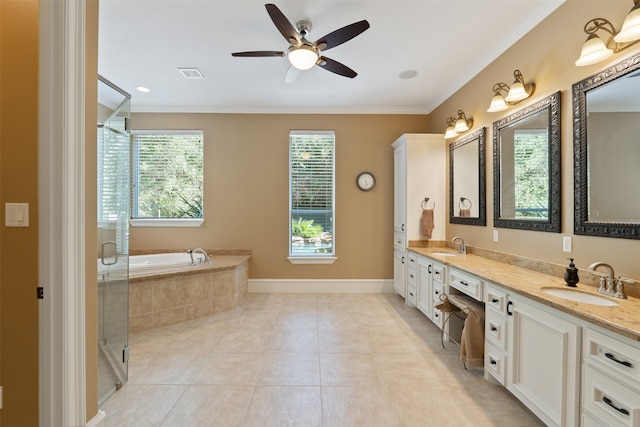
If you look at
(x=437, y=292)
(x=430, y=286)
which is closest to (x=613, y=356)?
(x=437, y=292)

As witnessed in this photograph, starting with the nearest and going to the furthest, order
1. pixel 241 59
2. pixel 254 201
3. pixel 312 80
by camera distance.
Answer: pixel 241 59 < pixel 312 80 < pixel 254 201

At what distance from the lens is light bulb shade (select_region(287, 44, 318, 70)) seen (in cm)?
226

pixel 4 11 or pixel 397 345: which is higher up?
pixel 4 11

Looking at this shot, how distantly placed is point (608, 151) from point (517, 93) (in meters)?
0.92

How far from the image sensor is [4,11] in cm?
143

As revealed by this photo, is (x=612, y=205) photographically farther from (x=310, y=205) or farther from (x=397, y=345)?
(x=310, y=205)

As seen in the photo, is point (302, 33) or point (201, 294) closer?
point (302, 33)

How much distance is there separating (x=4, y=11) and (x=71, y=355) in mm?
1740

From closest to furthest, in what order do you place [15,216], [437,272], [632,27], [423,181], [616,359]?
1. [616,359]
2. [15,216]
3. [632,27]
4. [437,272]
5. [423,181]

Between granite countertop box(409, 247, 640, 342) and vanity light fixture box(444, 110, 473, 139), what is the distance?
1.51 metres

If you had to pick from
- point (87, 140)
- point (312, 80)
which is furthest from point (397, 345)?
point (312, 80)

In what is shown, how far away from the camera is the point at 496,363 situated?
2.06 m

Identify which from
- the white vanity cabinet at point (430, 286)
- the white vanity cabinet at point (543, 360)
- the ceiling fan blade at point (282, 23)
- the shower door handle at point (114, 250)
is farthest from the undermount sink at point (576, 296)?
the shower door handle at point (114, 250)

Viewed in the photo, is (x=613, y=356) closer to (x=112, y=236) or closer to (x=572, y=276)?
(x=572, y=276)
